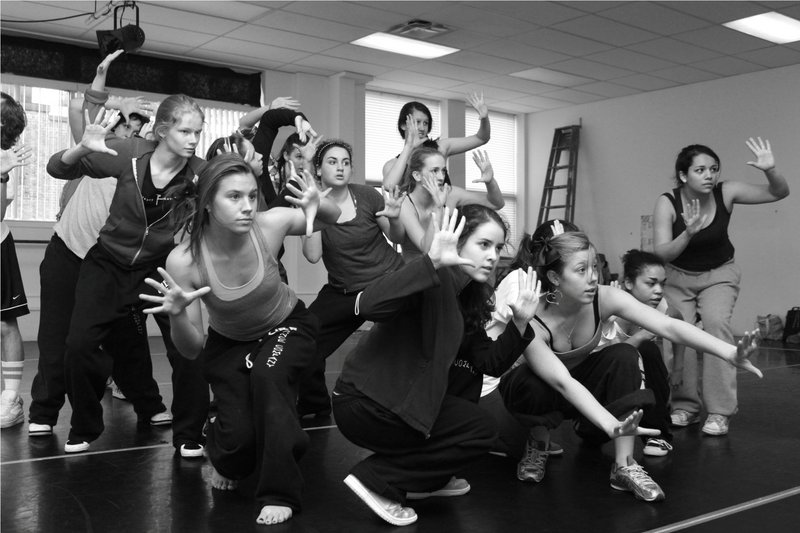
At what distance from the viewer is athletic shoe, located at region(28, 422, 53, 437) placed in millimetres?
3158

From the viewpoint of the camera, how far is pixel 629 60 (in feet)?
27.5

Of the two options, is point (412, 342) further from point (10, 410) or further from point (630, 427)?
point (10, 410)

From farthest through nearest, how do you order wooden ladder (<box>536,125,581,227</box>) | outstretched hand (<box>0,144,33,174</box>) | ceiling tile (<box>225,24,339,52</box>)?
wooden ladder (<box>536,125,581,227</box>) → ceiling tile (<box>225,24,339,52</box>) → outstretched hand (<box>0,144,33,174</box>)

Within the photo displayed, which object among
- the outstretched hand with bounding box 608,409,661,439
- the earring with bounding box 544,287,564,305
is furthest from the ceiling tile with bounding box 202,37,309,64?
the outstretched hand with bounding box 608,409,661,439

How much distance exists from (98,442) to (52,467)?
1.44 feet

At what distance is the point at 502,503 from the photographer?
7.52 ft

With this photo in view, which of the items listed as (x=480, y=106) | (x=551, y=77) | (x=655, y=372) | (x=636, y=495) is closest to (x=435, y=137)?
(x=551, y=77)

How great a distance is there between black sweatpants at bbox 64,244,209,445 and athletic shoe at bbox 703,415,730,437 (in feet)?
6.89

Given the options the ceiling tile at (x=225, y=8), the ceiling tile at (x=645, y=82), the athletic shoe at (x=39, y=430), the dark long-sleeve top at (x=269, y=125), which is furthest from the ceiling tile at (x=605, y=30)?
the athletic shoe at (x=39, y=430)

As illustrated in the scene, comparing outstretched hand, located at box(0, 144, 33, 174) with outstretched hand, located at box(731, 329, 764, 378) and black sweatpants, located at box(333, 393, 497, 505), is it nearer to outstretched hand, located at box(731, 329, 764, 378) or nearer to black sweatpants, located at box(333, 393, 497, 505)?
black sweatpants, located at box(333, 393, 497, 505)

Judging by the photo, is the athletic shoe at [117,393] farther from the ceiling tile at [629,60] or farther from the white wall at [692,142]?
the white wall at [692,142]

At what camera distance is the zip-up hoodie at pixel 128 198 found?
9.31 feet

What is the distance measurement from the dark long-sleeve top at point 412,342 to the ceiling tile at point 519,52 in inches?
235

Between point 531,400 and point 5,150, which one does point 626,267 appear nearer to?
point 531,400
